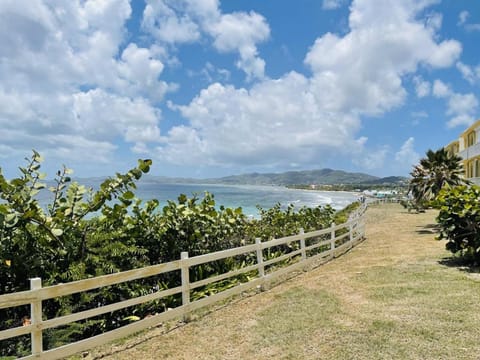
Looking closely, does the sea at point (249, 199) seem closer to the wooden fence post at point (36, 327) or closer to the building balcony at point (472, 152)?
the wooden fence post at point (36, 327)

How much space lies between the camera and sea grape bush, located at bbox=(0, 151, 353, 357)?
5152 mm

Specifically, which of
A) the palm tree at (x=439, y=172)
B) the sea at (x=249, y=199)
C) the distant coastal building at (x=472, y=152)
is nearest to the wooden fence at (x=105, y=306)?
the sea at (x=249, y=199)

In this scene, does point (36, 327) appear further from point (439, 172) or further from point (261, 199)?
point (261, 199)

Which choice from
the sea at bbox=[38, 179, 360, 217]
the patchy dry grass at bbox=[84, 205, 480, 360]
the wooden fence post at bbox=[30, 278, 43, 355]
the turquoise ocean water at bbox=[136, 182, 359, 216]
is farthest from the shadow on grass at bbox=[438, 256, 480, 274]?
the wooden fence post at bbox=[30, 278, 43, 355]

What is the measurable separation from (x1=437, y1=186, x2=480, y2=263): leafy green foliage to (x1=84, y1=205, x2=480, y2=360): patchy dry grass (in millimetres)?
1025

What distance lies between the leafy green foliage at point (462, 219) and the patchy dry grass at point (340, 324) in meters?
1.02

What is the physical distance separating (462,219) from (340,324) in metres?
5.50

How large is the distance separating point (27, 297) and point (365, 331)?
14.0 feet

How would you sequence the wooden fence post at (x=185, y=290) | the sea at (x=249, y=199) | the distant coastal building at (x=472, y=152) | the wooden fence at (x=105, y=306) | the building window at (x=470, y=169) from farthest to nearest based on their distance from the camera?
the building window at (x=470, y=169), the distant coastal building at (x=472, y=152), the sea at (x=249, y=199), the wooden fence post at (x=185, y=290), the wooden fence at (x=105, y=306)

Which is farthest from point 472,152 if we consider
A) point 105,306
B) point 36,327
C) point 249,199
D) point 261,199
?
point 249,199

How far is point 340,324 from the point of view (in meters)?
5.30

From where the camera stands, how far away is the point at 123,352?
4699 millimetres

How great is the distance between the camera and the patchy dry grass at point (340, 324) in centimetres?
451

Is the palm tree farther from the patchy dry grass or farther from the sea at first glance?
the patchy dry grass
